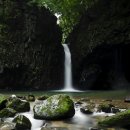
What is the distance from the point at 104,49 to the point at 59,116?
62.3 feet

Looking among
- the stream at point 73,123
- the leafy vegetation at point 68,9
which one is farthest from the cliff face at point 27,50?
the stream at point 73,123

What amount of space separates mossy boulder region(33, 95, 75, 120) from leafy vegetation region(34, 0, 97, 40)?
929 inches

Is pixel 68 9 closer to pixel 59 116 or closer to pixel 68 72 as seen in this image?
pixel 68 72

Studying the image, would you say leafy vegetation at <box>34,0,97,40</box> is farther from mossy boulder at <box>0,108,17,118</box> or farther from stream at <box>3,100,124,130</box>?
mossy boulder at <box>0,108,17,118</box>

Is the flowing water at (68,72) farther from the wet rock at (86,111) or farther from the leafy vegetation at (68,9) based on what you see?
the wet rock at (86,111)

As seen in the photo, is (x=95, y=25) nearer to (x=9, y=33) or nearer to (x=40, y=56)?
(x=40, y=56)

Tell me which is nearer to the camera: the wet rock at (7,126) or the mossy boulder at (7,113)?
the wet rock at (7,126)

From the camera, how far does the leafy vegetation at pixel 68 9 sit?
38312 mm

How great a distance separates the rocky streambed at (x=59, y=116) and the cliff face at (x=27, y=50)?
16090mm

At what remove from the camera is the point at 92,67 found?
31.7 meters

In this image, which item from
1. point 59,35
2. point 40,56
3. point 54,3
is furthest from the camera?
point 54,3

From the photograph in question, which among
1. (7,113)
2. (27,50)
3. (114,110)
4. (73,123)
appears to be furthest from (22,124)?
(27,50)

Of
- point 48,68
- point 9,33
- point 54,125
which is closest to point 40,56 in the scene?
point 48,68

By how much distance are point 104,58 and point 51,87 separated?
18.8 feet
